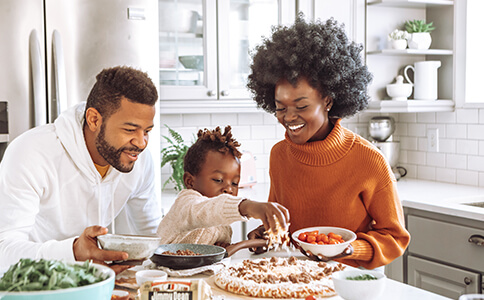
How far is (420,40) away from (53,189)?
2812mm

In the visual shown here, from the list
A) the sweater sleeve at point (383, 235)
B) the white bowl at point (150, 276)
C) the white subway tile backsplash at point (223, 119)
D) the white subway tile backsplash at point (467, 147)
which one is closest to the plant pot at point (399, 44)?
the white subway tile backsplash at point (467, 147)

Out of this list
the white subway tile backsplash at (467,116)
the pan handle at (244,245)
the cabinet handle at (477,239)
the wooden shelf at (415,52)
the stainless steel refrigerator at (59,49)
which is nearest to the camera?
the pan handle at (244,245)

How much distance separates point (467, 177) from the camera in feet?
12.3

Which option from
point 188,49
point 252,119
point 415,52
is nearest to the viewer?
point 188,49

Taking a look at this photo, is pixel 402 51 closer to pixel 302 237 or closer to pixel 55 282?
pixel 302 237

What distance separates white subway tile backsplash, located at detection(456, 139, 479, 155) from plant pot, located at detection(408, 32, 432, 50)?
26.8 inches

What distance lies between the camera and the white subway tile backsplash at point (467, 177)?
146 inches

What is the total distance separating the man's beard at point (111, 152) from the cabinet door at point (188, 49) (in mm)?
1520

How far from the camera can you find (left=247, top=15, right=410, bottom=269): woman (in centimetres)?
198

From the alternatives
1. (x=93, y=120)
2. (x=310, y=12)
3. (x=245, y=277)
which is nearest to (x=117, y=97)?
(x=93, y=120)

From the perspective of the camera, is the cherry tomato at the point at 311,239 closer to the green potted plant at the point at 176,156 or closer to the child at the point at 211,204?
the child at the point at 211,204

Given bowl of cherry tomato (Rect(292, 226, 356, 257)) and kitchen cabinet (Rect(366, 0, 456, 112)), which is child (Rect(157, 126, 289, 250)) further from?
kitchen cabinet (Rect(366, 0, 456, 112))

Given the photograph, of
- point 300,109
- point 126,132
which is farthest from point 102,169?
point 300,109

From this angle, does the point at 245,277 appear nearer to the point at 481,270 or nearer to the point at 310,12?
the point at 481,270
